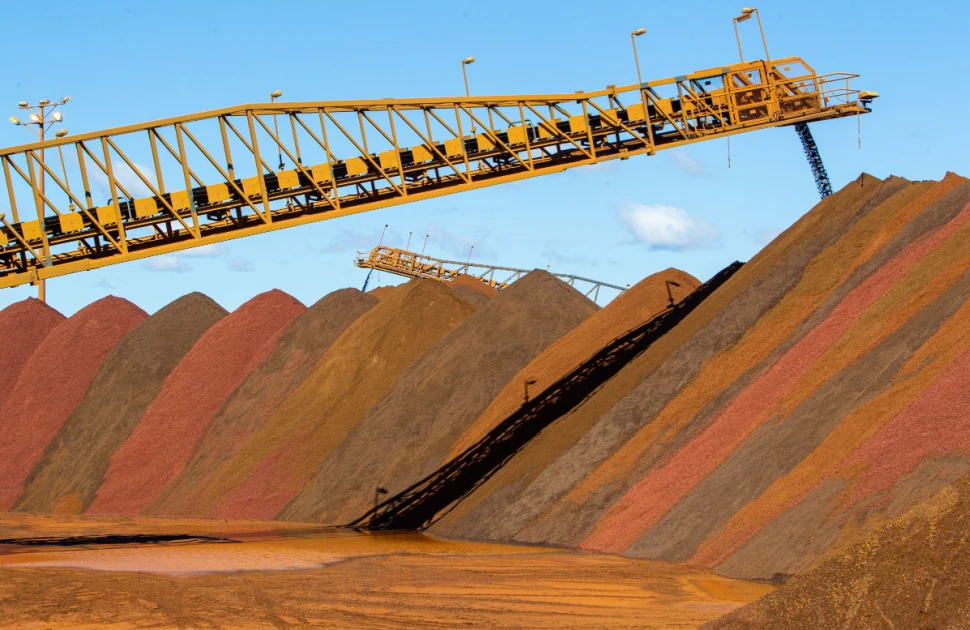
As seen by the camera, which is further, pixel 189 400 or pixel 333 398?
pixel 189 400

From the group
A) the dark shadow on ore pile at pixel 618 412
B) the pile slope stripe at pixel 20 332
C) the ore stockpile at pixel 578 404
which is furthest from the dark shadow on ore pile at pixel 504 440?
the pile slope stripe at pixel 20 332

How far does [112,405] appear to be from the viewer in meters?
50.5

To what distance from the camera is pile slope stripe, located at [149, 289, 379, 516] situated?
40.2 meters

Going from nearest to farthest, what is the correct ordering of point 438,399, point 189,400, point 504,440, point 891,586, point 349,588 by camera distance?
1. point 891,586
2. point 349,588
3. point 504,440
4. point 438,399
5. point 189,400

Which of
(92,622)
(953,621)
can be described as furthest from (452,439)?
(953,621)

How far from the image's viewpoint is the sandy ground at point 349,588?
1558 cm

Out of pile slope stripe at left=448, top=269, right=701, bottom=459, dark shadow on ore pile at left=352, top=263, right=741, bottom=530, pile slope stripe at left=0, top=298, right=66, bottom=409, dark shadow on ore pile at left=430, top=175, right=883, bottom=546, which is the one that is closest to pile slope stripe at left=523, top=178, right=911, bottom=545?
dark shadow on ore pile at left=430, top=175, right=883, bottom=546

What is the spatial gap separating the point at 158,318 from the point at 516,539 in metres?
34.7

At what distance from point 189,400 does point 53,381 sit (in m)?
9.46

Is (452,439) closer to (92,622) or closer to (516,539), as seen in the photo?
(516,539)

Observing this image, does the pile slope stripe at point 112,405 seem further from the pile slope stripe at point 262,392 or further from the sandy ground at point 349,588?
the sandy ground at point 349,588

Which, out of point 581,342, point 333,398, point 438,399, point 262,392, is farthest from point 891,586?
point 262,392

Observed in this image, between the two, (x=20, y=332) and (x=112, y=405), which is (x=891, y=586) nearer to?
(x=112, y=405)

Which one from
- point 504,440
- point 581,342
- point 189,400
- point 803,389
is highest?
point 189,400
